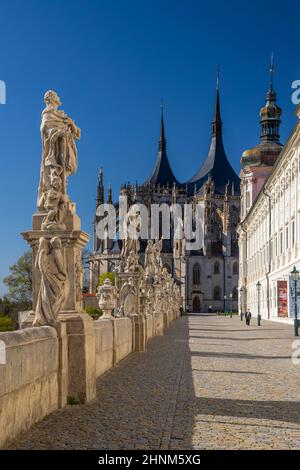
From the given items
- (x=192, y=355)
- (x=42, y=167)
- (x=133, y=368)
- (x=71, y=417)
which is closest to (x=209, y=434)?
(x=71, y=417)

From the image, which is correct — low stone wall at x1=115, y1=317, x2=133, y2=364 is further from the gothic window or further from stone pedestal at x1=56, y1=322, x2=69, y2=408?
the gothic window

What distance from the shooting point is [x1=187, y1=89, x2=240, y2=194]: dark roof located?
120 m

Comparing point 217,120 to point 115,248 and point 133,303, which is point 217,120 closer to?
point 115,248

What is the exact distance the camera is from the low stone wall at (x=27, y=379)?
6074mm

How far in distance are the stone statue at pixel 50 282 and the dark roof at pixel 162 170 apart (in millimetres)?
105720

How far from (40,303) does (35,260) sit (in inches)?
26.1

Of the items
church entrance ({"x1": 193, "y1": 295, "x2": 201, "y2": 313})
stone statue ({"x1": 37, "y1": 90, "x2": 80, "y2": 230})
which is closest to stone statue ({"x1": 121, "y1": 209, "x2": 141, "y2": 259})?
stone statue ({"x1": 37, "y1": 90, "x2": 80, "y2": 230})

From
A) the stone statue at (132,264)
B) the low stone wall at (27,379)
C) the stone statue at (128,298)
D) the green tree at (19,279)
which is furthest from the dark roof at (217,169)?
the low stone wall at (27,379)

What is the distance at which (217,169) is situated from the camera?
404ft

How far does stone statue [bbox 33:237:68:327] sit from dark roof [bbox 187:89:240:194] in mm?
107771

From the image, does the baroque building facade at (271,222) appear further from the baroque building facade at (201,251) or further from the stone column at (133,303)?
the baroque building facade at (201,251)

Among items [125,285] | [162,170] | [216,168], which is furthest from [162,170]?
[125,285]
